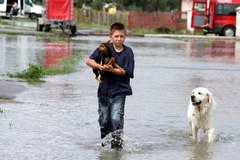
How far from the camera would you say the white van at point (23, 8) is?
61.3 meters

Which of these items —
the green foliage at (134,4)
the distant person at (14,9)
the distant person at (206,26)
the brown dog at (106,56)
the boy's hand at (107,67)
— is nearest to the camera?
the boy's hand at (107,67)

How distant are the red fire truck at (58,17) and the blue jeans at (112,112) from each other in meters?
34.3

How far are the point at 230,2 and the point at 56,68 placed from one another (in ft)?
109

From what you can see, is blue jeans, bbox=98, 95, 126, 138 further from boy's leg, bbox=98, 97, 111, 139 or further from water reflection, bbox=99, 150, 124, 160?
water reflection, bbox=99, 150, 124, 160

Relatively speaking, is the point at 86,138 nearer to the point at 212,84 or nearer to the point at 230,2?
the point at 212,84

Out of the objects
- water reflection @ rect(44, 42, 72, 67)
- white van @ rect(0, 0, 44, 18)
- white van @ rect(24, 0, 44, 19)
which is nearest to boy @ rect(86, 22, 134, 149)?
water reflection @ rect(44, 42, 72, 67)

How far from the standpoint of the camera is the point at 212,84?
1819 cm

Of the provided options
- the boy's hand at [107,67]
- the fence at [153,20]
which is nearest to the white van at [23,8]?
the fence at [153,20]

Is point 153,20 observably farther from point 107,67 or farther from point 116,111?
point 107,67

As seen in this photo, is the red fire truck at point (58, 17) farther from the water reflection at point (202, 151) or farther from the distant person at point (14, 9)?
the water reflection at point (202, 151)

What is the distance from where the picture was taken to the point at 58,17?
4488 centimetres

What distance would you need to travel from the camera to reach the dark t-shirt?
942 centimetres

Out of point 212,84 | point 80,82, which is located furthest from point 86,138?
point 212,84

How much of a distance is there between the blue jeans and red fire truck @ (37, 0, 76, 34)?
3429cm
